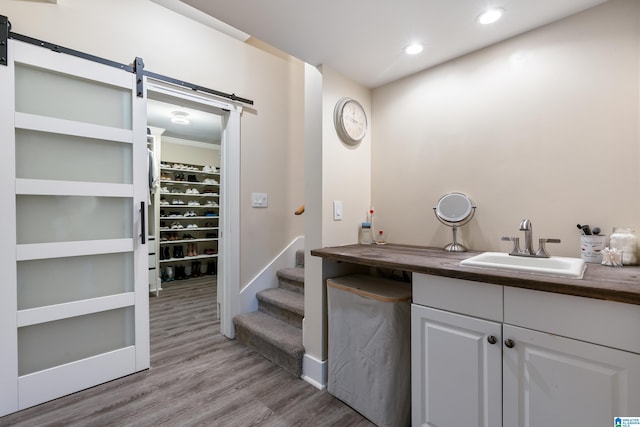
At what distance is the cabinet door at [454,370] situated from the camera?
111cm

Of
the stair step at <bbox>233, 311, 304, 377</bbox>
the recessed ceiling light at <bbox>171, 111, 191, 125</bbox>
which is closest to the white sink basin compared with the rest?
the stair step at <bbox>233, 311, 304, 377</bbox>

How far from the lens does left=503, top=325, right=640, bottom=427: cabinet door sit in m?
0.87

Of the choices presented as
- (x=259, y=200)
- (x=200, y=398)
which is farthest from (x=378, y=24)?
(x=200, y=398)

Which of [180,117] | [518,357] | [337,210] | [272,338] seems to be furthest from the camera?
[180,117]

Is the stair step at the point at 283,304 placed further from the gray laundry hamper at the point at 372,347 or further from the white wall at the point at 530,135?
the white wall at the point at 530,135

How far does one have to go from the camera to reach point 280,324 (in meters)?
2.35

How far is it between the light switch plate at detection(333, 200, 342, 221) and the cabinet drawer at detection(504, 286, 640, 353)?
1.04m

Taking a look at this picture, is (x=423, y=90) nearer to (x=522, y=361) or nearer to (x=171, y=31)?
(x=522, y=361)

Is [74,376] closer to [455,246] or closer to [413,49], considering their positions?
[455,246]

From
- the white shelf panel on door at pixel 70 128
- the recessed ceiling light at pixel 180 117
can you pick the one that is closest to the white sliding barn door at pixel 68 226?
the white shelf panel on door at pixel 70 128

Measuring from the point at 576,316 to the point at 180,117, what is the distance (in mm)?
4474

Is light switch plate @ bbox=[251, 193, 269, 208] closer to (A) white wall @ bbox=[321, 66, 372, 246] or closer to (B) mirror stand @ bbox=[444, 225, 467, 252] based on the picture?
(A) white wall @ bbox=[321, 66, 372, 246]

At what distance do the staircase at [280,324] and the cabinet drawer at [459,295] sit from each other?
1061 millimetres

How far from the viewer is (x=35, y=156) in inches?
67.1
